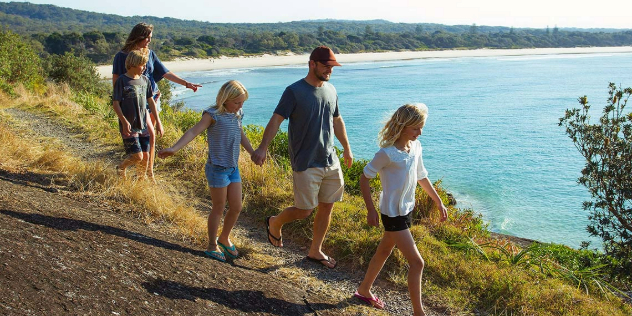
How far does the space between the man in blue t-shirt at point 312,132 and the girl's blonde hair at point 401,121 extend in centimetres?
68

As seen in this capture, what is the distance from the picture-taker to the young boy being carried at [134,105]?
5738 mm

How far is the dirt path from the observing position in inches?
131

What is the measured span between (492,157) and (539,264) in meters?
17.1

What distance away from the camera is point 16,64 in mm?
18734

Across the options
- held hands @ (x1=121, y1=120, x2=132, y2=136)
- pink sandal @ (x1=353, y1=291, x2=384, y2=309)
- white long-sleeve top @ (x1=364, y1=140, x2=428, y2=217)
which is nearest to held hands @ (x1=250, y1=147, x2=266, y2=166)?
white long-sleeve top @ (x1=364, y1=140, x2=428, y2=217)

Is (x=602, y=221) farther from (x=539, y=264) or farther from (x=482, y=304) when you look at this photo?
(x=482, y=304)

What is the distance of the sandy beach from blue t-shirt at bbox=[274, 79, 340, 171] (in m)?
37.9

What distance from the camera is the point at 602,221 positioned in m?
7.61

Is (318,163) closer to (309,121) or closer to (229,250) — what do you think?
(309,121)

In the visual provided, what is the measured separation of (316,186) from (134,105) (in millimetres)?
2288

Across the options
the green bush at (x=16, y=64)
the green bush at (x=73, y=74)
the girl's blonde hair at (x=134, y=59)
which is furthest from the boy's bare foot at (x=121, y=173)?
the green bush at (x=73, y=74)

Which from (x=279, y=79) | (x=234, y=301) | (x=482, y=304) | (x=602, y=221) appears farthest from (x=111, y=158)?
(x=279, y=79)

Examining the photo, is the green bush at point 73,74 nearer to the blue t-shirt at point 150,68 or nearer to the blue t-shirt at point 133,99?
the blue t-shirt at point 150,68

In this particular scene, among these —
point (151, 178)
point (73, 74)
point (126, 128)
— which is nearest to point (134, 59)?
point (126, 128)
